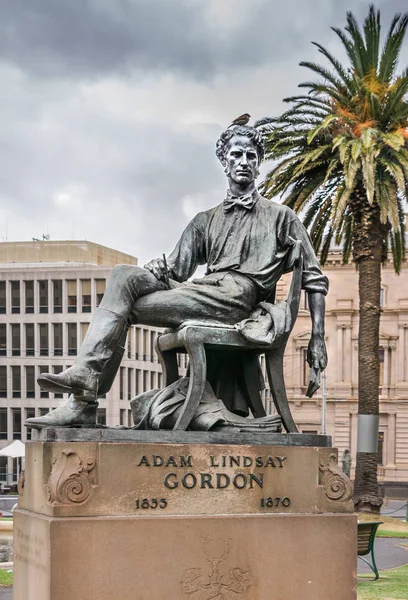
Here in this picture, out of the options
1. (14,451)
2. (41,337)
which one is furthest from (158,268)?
(41,337)

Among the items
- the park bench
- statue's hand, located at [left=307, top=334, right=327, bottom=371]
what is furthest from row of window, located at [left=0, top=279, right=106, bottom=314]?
statue's hand, located at [left=307, top=334, right=327, bottom=371]

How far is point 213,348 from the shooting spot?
8.61 meters

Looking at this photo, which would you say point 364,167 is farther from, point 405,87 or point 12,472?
point 12,472

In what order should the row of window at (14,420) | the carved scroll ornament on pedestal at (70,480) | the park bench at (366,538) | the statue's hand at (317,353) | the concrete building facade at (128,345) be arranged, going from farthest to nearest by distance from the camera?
the row of window at (14,420), the concrete building facade at (128,345), the park bench at (366,538), the statue's hand at (317,353), the carved scroll ornament on pedestal at (70,480)

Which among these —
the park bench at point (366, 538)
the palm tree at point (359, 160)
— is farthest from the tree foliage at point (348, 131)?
the park bench at point (366, 538)

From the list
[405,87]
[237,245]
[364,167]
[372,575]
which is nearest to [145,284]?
[237,245]

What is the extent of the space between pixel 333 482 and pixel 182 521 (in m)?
1.25

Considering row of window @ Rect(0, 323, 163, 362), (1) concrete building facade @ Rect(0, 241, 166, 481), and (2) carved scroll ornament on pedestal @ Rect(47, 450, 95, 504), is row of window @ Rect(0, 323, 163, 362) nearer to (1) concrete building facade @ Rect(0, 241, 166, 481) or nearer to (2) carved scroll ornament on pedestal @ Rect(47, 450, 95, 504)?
(1) concrete building facade @ Rect(0, 241, 166, 481)

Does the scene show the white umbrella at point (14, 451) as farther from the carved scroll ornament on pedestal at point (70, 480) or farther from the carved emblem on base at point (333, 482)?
the carved scroll ornament on pedestal at point (70, 480)

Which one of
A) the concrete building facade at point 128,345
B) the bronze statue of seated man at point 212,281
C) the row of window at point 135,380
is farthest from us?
the row of window at point 135,380

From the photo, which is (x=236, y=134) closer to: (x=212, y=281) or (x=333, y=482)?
(x=212, y=281)

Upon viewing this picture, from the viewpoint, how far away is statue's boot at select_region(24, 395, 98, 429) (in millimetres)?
8266

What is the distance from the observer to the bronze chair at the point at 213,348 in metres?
8.42

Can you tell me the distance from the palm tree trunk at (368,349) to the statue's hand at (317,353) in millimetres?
22048
